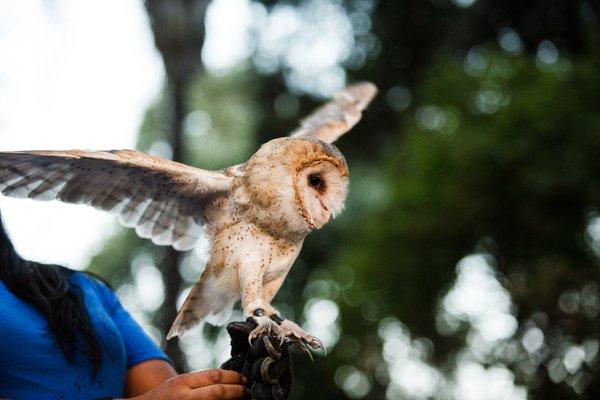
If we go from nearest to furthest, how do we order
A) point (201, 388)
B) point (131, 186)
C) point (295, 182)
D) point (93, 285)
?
point (201, 388) → point (295, 182) → point (131, 186) → point (93, 285)

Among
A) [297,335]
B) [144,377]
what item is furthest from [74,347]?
[297,335]

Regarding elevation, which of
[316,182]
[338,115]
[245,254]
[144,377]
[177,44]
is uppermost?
[316,182]

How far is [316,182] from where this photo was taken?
6.24ft

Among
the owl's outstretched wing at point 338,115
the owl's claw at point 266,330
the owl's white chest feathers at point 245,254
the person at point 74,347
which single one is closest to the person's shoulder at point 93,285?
the person at point 74,347

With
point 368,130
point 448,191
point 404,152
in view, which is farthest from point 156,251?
point 448,191

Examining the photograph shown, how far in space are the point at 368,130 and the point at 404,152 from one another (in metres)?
3.36

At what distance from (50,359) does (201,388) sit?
0.46m

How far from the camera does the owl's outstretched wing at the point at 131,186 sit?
6.23ft

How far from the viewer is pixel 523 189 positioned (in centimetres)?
916

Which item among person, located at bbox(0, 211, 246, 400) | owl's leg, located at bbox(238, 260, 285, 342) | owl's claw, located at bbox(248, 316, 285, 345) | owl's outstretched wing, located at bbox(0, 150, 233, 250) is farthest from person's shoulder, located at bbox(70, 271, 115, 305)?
owl's claw, located at bbox(248, 316, 285, 345)

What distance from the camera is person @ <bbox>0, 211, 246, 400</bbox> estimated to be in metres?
1.71

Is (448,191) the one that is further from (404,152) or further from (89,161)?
(89,161)

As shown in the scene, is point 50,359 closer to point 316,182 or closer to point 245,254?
point 245,254

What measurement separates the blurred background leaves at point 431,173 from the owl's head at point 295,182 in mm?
3310
